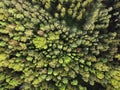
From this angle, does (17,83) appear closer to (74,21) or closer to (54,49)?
(54,49)

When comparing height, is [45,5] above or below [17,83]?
above

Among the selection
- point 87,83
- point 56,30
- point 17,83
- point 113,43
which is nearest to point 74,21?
point 56,30

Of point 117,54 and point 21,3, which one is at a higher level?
point 21,3

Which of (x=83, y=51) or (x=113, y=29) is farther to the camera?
(x=113, y=29)

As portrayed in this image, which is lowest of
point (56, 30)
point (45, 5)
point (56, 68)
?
point (56, 68)

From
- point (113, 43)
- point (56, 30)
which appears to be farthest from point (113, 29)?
point (56, 30)

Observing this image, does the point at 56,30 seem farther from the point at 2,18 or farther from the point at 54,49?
the point at 2,18
